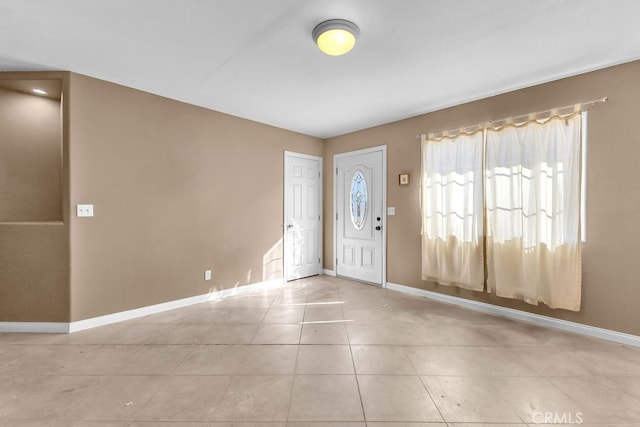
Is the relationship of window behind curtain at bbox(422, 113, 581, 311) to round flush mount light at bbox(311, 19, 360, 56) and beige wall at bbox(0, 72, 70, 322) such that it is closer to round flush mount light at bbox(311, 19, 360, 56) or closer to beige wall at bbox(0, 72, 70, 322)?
round flush mount light at bbox(311, 19, 360, 56)

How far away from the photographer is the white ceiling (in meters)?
1.90

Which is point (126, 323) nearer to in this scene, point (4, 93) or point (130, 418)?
point (130, 418)

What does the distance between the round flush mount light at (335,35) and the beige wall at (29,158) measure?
10.5 ft

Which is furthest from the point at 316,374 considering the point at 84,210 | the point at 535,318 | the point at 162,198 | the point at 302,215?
the point at 302,215

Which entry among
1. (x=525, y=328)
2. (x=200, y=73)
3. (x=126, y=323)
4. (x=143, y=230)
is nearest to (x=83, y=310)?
(x=126, y=323)

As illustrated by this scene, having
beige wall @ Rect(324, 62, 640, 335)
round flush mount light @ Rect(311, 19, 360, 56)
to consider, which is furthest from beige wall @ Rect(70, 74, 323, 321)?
beige wall @ Rect(324, 62, 640, 335)

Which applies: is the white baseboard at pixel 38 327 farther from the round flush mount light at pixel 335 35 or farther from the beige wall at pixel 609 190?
the beige wall at pixel 609 190

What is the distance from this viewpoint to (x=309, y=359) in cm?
230

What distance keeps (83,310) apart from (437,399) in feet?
11.2

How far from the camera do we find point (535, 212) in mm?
2949

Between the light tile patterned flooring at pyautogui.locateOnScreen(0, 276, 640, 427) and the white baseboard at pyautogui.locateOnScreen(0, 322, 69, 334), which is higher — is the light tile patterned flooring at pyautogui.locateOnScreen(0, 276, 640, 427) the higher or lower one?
the lower one

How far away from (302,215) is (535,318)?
350cm

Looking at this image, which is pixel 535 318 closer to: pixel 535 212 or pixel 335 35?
pixel 535 212

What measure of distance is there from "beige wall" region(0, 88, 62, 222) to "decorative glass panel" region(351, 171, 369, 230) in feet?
12.8
